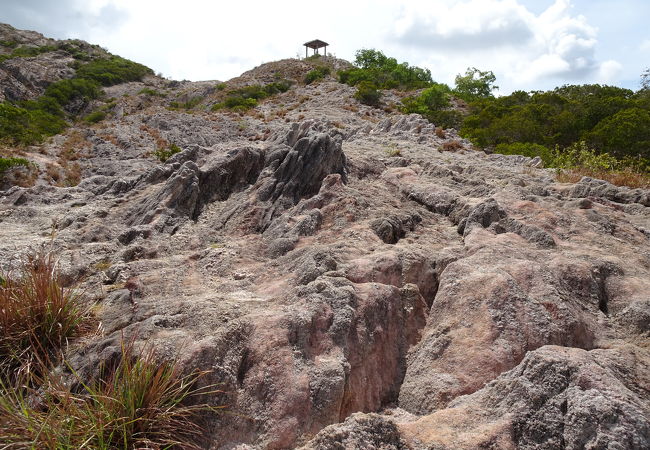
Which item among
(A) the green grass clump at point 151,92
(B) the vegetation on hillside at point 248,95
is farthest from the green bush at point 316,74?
(A) the green grass clump at point 151,92

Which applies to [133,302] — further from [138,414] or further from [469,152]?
[469,152]

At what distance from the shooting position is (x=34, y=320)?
16.3ft

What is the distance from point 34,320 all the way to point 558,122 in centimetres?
3205

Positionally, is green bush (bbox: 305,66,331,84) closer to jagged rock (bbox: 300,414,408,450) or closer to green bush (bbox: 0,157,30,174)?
green bush (bbox: 0,157,30,174)

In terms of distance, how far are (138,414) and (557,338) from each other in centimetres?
451

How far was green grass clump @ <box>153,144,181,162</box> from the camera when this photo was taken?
23828 mm

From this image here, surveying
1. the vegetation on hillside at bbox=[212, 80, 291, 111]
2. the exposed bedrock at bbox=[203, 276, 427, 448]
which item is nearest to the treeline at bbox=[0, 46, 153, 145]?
the vegetation on hillside at bbox=[212, 80, 291, 111]

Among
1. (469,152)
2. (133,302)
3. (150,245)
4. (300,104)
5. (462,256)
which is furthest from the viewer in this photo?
(300,104)

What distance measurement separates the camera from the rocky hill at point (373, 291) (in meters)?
3.66

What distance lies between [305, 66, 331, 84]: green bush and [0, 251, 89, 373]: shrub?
2011 inches

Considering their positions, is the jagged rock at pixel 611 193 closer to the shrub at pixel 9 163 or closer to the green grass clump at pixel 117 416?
the green grass clump at pixel 117 416

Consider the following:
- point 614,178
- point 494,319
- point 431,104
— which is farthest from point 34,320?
point 431,104

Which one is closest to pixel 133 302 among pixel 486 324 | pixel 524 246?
pixel 486 324

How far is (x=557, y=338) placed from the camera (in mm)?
4914
